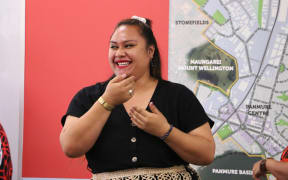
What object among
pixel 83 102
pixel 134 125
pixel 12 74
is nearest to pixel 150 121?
pixel 134 125

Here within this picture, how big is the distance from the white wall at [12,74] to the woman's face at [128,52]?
1206 millimetres

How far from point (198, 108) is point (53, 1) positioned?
1.49 meters

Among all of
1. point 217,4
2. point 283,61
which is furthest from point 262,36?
point 217,4

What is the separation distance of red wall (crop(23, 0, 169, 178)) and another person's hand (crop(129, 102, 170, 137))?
44.3 inches

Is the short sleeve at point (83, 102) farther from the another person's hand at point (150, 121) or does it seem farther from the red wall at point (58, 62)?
the red wall at point (58, 62)

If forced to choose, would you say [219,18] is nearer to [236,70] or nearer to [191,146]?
[236,70]

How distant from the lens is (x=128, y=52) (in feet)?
4.43

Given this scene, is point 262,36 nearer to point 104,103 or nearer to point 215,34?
point 215,34

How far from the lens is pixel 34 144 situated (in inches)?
91.8

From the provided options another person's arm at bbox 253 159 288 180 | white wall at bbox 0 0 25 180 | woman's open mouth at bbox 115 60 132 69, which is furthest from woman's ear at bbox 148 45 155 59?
white wall at bbox 0 0 25 180

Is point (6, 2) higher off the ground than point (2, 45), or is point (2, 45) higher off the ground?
point (6, 2)

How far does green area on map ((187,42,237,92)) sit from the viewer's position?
2146 millimetres

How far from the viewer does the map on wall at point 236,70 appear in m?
2.09

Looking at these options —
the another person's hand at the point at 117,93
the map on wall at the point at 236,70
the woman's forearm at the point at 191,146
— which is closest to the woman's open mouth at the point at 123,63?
the another person's hand at the point at 117,93
